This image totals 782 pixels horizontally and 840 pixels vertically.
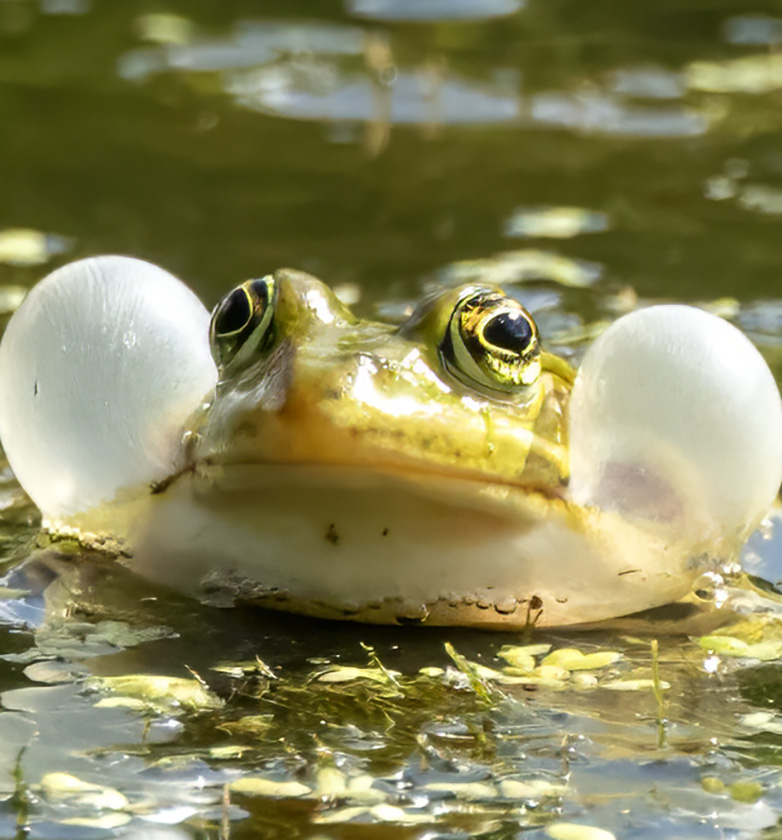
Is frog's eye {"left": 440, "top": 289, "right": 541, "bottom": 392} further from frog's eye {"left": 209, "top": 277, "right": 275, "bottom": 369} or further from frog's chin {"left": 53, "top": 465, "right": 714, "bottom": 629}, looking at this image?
frog's eye {"left": 209, "top": 277, "right": 275, "bottom": 369}

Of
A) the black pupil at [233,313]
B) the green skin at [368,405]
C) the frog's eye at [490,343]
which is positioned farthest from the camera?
the black pupil at [233,313]

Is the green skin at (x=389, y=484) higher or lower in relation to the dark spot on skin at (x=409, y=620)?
higher

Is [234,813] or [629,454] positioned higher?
[629,454]

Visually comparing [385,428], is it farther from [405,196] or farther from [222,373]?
[405,196]

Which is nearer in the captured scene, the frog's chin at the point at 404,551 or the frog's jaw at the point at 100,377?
the frog's chin at the point at 404,551

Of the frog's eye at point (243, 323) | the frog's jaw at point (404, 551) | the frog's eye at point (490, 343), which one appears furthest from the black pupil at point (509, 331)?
the frog's eye at point (243, 323)

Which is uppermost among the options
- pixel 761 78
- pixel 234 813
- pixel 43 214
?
pixel 761 78

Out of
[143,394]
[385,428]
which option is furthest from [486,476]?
[143,394]

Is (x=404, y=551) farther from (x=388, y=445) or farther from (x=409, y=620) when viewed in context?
(x=388, y=445)

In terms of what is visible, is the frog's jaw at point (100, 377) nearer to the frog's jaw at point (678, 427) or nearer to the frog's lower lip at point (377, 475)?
the frog's lower lip at point (377, 475)
